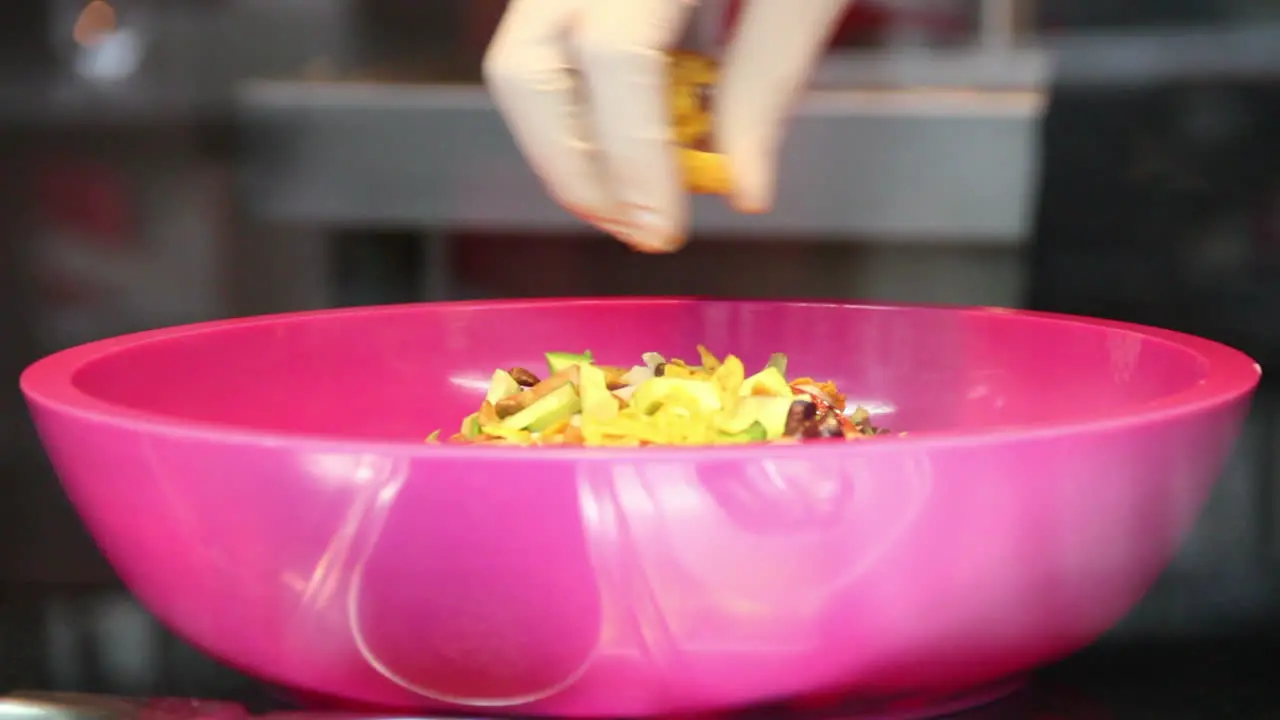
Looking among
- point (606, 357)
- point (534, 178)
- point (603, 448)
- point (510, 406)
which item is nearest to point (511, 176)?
point (534, 178)

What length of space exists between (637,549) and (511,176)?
0.49m

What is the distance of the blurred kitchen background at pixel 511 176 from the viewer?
0.73 metres

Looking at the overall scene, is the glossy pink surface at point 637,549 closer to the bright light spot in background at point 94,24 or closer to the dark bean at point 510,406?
the dark bean at point 510,406

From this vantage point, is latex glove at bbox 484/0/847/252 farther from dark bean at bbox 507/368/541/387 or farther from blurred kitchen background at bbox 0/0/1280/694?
blurred kitchen background at bbox 0/0/1280/694

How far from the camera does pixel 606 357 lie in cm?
70

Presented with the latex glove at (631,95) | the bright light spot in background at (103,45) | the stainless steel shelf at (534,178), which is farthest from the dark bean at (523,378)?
the bright light spot in background at (103,45)

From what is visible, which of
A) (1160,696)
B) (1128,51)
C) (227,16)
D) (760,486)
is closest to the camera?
(760,486)

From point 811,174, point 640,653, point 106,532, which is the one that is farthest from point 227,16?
point 640,653

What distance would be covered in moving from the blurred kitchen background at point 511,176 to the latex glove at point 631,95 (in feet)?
0.85

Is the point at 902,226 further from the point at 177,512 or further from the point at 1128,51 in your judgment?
the point at 177,512

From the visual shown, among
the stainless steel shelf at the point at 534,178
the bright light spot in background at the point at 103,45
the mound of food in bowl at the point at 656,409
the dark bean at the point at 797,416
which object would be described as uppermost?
the bright light spot in background at the point at 103,45

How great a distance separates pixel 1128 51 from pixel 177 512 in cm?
55

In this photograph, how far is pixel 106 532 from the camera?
17.4 inches

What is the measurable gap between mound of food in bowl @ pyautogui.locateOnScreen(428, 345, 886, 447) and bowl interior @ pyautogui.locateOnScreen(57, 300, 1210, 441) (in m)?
0.05
